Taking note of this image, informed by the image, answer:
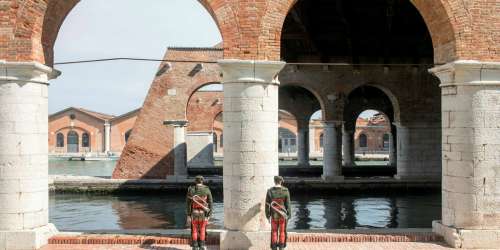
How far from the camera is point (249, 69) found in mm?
8734

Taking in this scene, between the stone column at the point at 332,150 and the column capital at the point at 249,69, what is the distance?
14.7 m

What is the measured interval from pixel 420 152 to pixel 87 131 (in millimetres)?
45608

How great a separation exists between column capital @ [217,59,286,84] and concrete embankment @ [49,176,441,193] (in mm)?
12605

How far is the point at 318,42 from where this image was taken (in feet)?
70.9

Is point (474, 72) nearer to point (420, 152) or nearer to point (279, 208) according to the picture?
point (279, 208)

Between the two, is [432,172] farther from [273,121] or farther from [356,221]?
[273,121]

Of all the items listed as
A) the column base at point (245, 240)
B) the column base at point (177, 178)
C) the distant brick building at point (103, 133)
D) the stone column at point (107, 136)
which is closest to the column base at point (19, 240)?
the column base at point (245, 240)

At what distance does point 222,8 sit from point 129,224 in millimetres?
8210

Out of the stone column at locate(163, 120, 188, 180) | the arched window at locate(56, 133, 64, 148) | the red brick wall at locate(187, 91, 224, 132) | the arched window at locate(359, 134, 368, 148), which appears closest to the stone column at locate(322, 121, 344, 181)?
the stone column at locate(163, 120, 188, 180)

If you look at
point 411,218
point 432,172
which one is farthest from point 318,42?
point 411,218

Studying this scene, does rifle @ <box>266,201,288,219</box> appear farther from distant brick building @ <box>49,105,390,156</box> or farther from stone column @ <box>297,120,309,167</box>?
distant brick building @ <box>49,105,390,156</box>

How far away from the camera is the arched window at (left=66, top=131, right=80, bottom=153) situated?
59.6 meters

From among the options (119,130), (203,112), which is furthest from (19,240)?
(119,130)

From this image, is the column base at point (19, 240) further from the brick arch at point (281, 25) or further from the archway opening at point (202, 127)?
the archway opening at point (202, 127)
